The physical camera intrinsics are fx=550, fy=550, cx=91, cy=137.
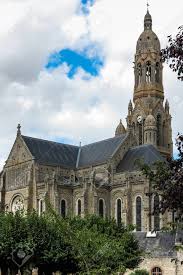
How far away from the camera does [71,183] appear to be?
69.7 meters

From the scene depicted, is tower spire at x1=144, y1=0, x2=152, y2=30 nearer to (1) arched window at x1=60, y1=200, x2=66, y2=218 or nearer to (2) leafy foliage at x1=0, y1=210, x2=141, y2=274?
(1) arched window at x1=60, y1=200, x2=66, y2=218

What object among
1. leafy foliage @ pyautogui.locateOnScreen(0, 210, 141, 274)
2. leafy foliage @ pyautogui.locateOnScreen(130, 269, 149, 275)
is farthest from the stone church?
leafy foliage @ pyautogui.locateOnScreen(0, 210, 141, 274)

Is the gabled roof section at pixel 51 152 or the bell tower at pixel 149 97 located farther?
the bell tower at pixel 149 97

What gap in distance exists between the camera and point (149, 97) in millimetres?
91188

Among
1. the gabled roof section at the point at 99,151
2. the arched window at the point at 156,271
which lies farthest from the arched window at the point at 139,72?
the arched window at the point at 156,271

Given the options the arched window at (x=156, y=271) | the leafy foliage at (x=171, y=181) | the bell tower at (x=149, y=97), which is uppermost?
the bell tower at (x=149, y=97)

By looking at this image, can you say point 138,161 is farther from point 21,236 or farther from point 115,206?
point 115,206

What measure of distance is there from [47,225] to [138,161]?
88.7 ft

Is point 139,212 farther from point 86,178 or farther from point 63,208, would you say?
point 63,208

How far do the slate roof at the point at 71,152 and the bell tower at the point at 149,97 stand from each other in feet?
46.3

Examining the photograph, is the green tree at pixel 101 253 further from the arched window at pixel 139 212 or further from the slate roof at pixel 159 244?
the arched window at pixel 139 212

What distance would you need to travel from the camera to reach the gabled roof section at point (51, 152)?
238ft

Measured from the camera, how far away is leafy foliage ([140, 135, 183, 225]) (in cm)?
1145

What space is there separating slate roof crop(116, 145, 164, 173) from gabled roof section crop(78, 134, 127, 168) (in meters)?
1.79
